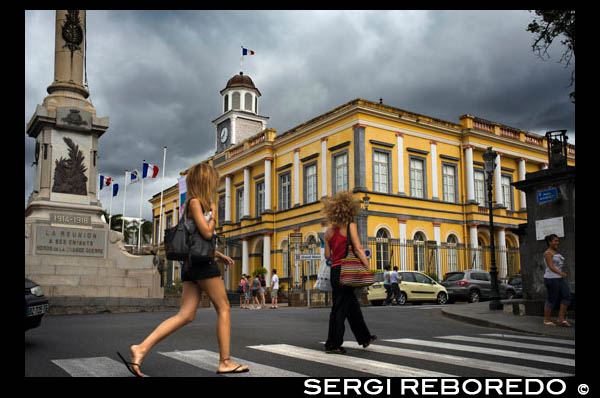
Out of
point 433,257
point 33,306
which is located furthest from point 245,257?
point 33,306

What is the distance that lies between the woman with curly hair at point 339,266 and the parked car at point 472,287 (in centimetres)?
1832


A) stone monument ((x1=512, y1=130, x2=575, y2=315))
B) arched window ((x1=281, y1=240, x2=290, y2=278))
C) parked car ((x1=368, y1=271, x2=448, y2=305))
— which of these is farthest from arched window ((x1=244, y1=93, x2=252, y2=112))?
stone monument ((x1=512, y1=130, x2=575, y2=315))

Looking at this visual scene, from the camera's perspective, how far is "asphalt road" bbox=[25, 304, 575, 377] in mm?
5188

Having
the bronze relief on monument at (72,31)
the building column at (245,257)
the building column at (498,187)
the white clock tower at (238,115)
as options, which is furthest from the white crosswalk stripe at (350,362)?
the white clock tower at (238,115)

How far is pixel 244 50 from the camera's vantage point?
47.8 meters

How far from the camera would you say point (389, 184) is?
1257 inches

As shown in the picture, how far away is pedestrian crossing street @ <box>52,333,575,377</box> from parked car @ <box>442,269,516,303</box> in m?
16.7

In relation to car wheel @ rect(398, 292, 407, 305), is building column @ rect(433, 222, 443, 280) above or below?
above

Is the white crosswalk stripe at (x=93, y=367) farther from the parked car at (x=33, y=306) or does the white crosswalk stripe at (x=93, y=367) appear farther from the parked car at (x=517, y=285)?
the parked car at (x=517, y=285)

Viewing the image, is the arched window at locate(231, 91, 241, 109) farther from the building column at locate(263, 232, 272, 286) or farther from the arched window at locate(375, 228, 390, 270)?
the arched window at locate(375, 228, 390, 270)

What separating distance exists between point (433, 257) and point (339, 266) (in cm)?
2589

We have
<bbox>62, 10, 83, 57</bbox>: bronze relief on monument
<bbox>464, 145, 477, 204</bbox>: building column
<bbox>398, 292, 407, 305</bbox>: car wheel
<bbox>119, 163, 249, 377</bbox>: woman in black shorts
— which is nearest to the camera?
<bbox>119, 163, 249, 377</bbox>: woman in black shorts
